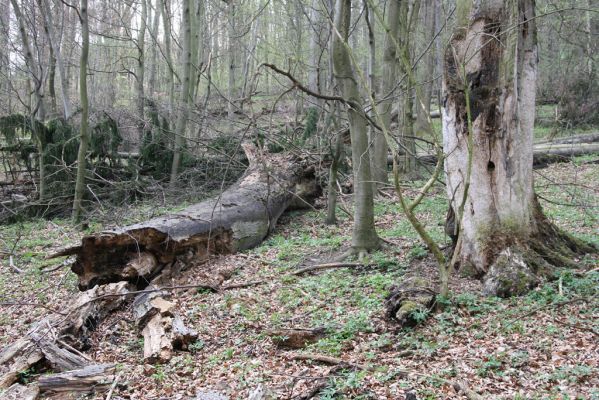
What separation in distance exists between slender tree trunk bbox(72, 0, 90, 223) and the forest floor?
3475 millimetres

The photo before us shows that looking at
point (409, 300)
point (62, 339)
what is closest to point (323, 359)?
point (409, 300)

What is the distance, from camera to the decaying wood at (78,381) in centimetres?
445

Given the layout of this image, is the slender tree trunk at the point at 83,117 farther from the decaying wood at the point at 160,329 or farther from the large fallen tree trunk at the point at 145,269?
the decaying wood at the point at 160,329

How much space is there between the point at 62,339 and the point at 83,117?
610cm

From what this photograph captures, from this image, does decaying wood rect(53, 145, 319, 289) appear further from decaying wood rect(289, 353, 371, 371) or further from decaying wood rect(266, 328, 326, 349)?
decaying wood rect(289, 353, 371, 371)

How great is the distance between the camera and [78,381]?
4.50 meters

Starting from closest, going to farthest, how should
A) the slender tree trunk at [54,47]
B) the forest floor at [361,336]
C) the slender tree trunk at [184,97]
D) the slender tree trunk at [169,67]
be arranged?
the forest floor at [361,336] → the slender tree trunk at [184,97] → the slender tree trunk at [169,67] → the slender tree trunk at [54,47]

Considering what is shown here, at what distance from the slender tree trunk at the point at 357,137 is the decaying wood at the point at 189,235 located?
1.30 meters

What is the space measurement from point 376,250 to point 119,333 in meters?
3.51

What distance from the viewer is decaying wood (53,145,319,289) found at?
6621mm

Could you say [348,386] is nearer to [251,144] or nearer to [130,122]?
[251,144]

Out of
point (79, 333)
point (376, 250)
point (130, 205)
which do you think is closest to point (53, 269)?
point (79, 333)

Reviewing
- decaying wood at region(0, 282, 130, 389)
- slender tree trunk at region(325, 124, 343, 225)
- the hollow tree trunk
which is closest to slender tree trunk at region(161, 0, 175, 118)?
slender tree trunk at region(325, 124, 343, 225)

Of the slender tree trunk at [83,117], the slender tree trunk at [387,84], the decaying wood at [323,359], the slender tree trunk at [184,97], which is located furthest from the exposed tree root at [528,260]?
the slender tree trunk at [184,97]
